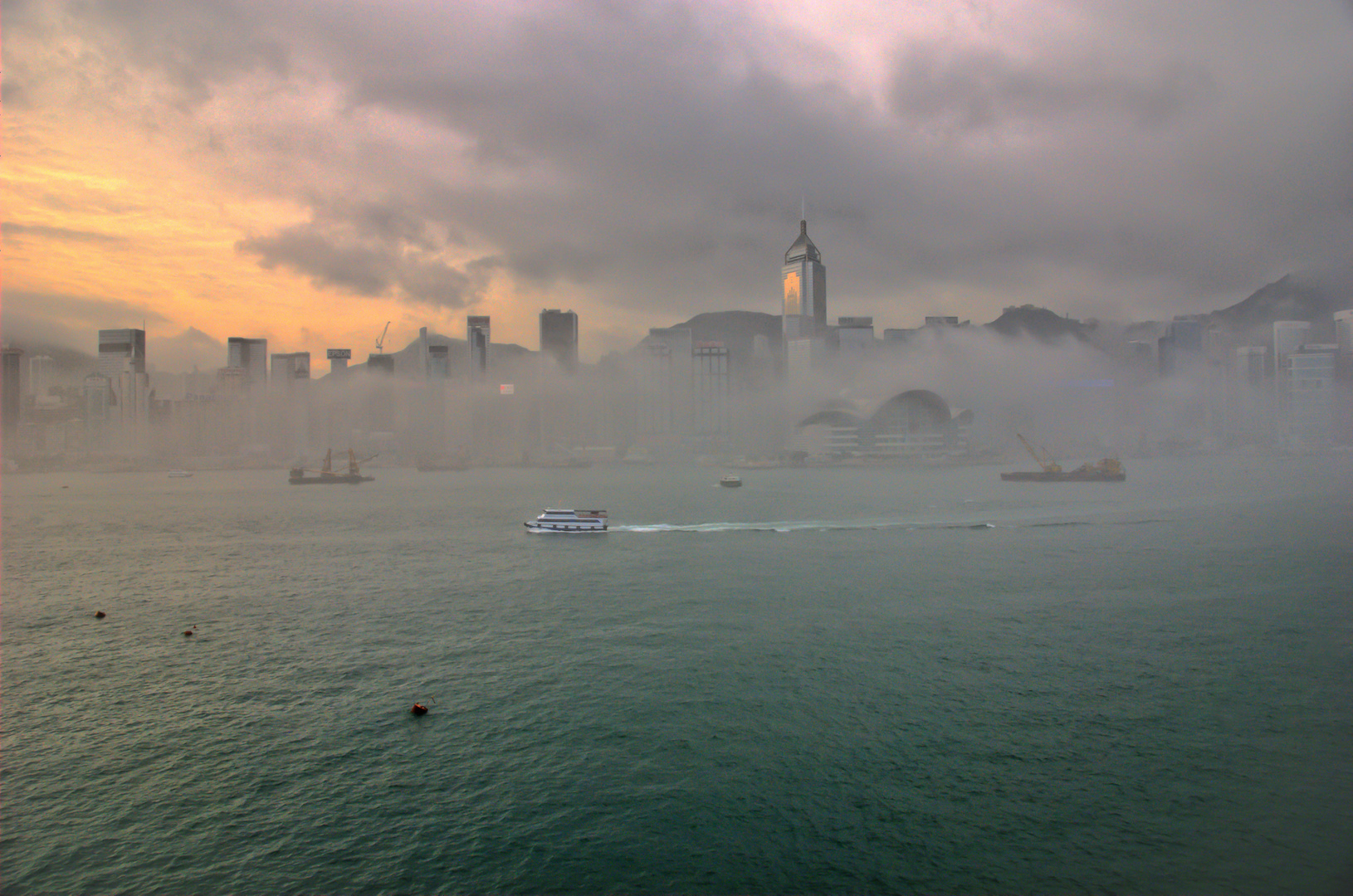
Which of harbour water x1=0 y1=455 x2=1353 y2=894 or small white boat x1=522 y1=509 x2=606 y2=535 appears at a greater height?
small white boat x1=522 y1=509 x2=606 y2=535

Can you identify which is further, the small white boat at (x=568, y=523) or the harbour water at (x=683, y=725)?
the small white boat at (x=568, y=523)

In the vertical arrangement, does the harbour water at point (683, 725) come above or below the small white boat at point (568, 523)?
below

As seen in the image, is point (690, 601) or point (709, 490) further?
point (709, 490)

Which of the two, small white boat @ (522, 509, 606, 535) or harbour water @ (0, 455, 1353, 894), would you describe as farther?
small white boat @ (522, 509, 606, 535)

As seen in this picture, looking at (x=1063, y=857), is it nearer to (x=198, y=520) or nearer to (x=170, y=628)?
(x=170, y=628)

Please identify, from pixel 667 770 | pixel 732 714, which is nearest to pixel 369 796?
pixel 667 770
